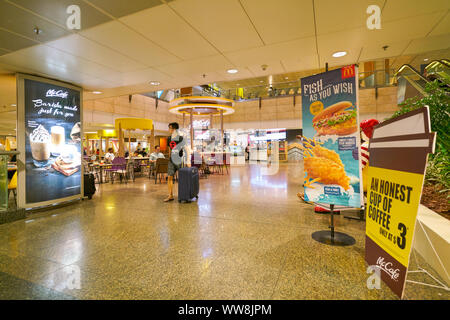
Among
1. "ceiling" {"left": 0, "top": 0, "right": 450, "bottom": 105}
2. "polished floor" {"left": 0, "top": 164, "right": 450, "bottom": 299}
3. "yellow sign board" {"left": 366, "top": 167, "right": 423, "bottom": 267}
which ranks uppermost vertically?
"ceiling" {"left": 0, "top": 0, "right": 450, "bottom": 105}

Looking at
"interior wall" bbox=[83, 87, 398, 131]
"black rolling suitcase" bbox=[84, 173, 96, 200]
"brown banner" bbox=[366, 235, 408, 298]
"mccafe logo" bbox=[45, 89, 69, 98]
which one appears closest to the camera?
"brown banner" bbox=[366, 235, 408, 298]

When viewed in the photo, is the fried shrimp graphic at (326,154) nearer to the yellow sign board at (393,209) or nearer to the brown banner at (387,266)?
the yellow sign board at (393,209)

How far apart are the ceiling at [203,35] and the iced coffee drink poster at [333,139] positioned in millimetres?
930

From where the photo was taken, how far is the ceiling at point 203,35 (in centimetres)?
253

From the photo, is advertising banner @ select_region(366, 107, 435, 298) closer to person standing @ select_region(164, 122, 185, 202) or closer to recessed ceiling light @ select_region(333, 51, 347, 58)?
recessed ceiling light @ select_region(333, 51, 347, 58)

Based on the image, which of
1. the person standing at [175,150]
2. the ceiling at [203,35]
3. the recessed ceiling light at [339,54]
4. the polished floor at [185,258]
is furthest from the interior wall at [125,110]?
the recessed ceiling light at [339,54]

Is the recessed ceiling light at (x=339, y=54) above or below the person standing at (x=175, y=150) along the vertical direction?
above

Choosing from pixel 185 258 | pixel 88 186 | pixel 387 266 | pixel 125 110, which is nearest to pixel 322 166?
pixel 387 266

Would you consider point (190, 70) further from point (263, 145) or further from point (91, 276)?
point (263, 145)

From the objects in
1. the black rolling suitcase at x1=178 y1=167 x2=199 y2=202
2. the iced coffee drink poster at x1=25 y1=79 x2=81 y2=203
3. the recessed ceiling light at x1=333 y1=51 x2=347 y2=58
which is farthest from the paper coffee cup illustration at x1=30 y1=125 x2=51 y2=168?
the recessed ceiling light at x1=333 y1=51 x2=347 y2=58

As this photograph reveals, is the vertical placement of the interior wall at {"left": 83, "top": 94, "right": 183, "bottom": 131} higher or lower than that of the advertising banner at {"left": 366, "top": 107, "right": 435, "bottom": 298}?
higher

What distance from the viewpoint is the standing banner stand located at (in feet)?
8.08
